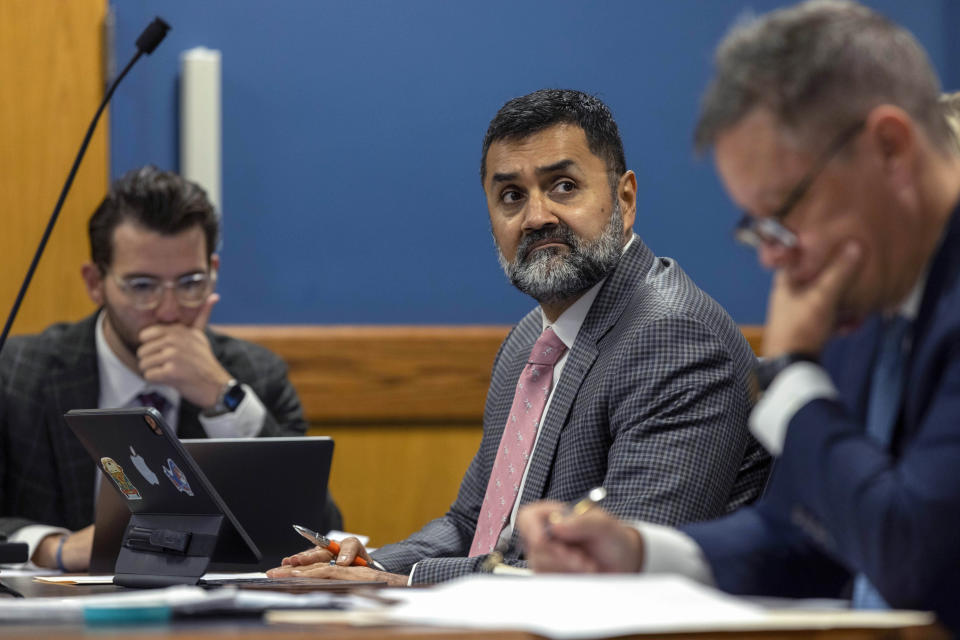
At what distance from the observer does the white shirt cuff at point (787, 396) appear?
113cm

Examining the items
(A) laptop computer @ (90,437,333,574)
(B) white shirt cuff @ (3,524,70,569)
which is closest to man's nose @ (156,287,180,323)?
(B) white shirt cuff @ (3,524,70,569)

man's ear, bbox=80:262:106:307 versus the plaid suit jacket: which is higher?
man's ear, bbox=80:262:106:307

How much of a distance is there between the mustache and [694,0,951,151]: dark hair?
100cm

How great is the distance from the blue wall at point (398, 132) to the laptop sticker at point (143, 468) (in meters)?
1.72

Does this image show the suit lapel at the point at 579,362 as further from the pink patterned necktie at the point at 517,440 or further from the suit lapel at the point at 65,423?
the suit lapel at the point at 65,423

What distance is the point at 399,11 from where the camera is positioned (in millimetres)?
3471

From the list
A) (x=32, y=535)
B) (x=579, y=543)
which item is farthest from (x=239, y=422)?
(x=579, y=543)

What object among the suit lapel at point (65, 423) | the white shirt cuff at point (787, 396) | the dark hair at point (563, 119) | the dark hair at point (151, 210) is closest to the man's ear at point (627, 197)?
the dark hair at point (563, 119)

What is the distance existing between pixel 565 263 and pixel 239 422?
3.12ft

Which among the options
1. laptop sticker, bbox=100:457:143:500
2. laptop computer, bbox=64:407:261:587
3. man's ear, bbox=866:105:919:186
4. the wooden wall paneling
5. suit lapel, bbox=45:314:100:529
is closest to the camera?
man's ear, bbox=866:105:919:186

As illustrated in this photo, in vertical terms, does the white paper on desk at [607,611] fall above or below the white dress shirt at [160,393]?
above

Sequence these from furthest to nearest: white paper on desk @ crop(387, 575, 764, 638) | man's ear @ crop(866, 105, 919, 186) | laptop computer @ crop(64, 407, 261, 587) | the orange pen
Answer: the orange pen
laptop computer @ crop(64, 407, 261, 587)
man's ear @ crop(866, 105, 919, 186)
white paper on desk @ crop(387, 575, 764, 638)

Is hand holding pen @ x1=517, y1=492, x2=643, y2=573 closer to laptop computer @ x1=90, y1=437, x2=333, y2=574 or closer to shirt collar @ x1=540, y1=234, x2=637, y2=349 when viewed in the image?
laptop computer @ x1=90, y1=437, x2=333, y2=574

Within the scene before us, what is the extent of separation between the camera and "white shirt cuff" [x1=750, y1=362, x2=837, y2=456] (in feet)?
3.70
